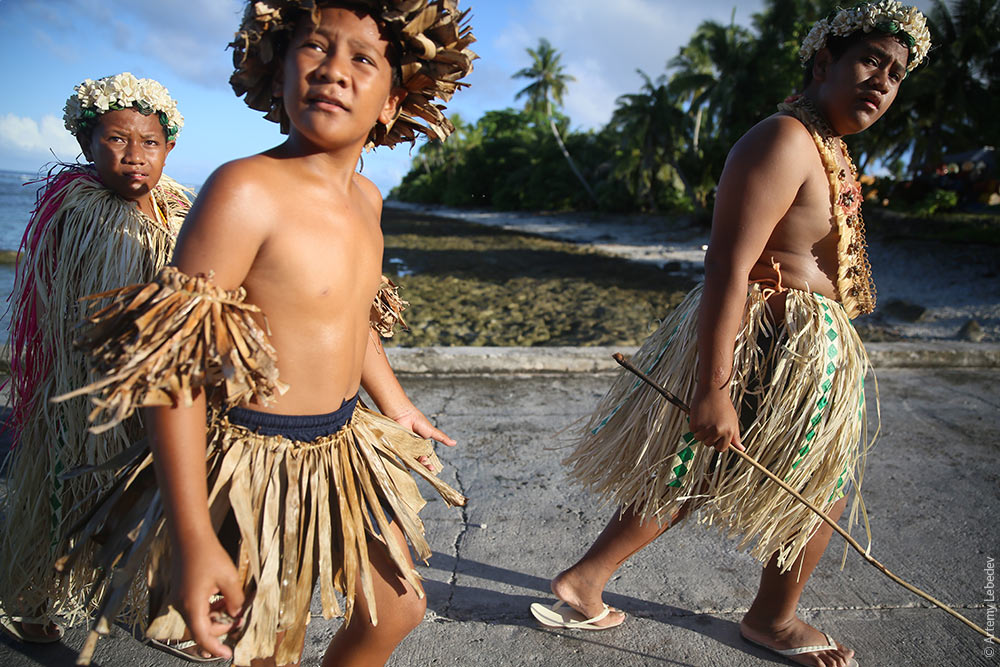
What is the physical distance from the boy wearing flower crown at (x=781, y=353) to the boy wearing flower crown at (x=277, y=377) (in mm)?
823

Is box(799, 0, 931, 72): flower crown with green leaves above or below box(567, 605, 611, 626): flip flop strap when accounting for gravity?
above

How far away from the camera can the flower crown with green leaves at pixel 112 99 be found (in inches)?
78.3

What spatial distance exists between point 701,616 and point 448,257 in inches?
650

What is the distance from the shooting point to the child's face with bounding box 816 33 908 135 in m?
1.97

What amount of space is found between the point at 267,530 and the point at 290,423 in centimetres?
22

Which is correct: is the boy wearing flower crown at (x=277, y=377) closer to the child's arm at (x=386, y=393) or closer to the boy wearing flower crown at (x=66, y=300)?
the child's arm at (x=386, y=393)

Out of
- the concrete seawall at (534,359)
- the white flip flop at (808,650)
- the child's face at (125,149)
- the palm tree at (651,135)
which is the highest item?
the palm tree at (651,135)

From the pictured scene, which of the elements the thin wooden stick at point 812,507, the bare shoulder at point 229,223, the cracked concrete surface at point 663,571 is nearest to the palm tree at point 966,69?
the cracked concrete surface at point 663,571

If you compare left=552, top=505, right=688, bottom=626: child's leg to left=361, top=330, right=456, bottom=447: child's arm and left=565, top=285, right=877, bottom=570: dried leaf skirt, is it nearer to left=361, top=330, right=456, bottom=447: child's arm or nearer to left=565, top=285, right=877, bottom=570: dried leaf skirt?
left=565, top=285, right=877, bottom=570: dried leaf skirt

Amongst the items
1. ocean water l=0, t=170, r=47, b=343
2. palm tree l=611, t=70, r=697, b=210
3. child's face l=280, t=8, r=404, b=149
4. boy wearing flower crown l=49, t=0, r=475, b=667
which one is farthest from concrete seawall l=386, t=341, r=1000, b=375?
palm tree l=611, t=70, r=697, b=210

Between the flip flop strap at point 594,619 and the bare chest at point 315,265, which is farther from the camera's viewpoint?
the flip flop strap at point 594,619

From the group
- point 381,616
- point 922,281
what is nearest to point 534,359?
point 381,616

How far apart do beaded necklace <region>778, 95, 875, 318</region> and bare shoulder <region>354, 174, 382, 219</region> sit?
1231 mm

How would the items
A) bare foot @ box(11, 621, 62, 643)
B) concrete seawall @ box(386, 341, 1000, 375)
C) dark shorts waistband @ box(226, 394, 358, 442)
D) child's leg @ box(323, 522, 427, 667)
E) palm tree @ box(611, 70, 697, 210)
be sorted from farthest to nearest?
palm tree @ box(611, 70, 697, 210) → concrete seawall @ box(386, 341, 1000, 375) → bare foot @ box(11, 621, 62, 643) → child's leg @ box(323, 522, 427, 667) → dark shorts waistband @ box(226, 394, 358, 442)
